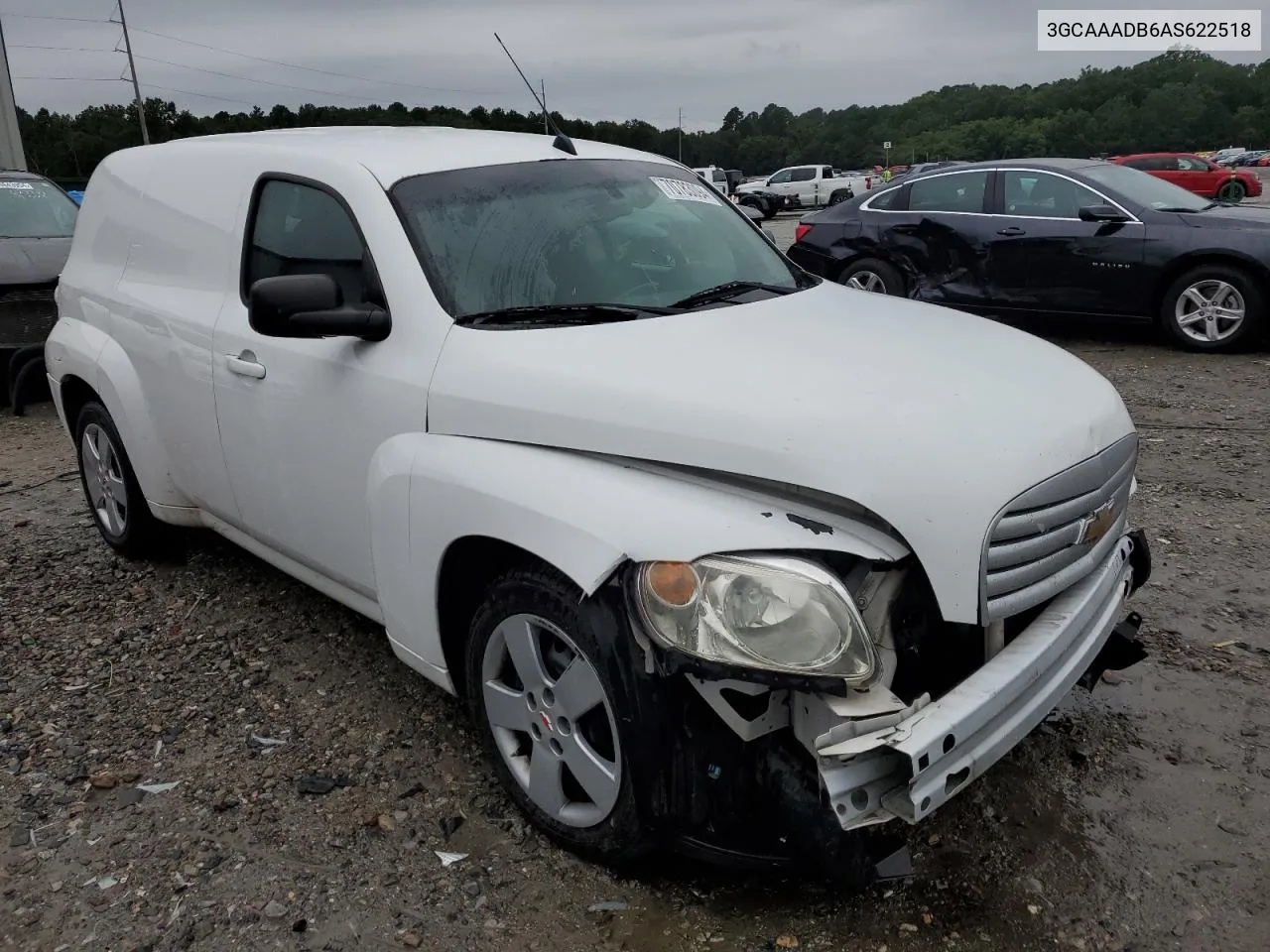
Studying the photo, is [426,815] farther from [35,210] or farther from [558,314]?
[35,210]

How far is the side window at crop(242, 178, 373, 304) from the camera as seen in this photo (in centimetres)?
312

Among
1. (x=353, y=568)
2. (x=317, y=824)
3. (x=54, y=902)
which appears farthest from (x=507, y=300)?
(x=54, y=902)

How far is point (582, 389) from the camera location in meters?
2.49

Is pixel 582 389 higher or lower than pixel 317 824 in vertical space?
higher

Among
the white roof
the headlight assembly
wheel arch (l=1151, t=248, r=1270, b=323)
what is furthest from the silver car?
wheel arch (l=1151, t=248, r=1270, b=323)

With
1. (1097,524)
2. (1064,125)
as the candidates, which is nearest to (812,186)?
(1097,524)

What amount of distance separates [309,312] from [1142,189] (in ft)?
26.8

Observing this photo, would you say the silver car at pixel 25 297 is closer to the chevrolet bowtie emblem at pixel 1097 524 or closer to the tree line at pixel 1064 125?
the chevrolet bowtie emblem at pixel 1097 524

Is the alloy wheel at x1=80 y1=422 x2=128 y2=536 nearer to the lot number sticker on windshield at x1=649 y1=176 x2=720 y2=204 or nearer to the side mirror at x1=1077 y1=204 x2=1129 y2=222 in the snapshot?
the lot number sticker on windshield at x1=649 y1=176 x2=720 y2=204

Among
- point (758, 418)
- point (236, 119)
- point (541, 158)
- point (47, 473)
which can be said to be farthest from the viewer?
point (236, 119)

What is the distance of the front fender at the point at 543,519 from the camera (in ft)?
7.06

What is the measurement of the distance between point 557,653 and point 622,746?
310 mm

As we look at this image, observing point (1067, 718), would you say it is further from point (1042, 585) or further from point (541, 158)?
point (541, 158)

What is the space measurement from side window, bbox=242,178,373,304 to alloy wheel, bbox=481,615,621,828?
3.53 ft
